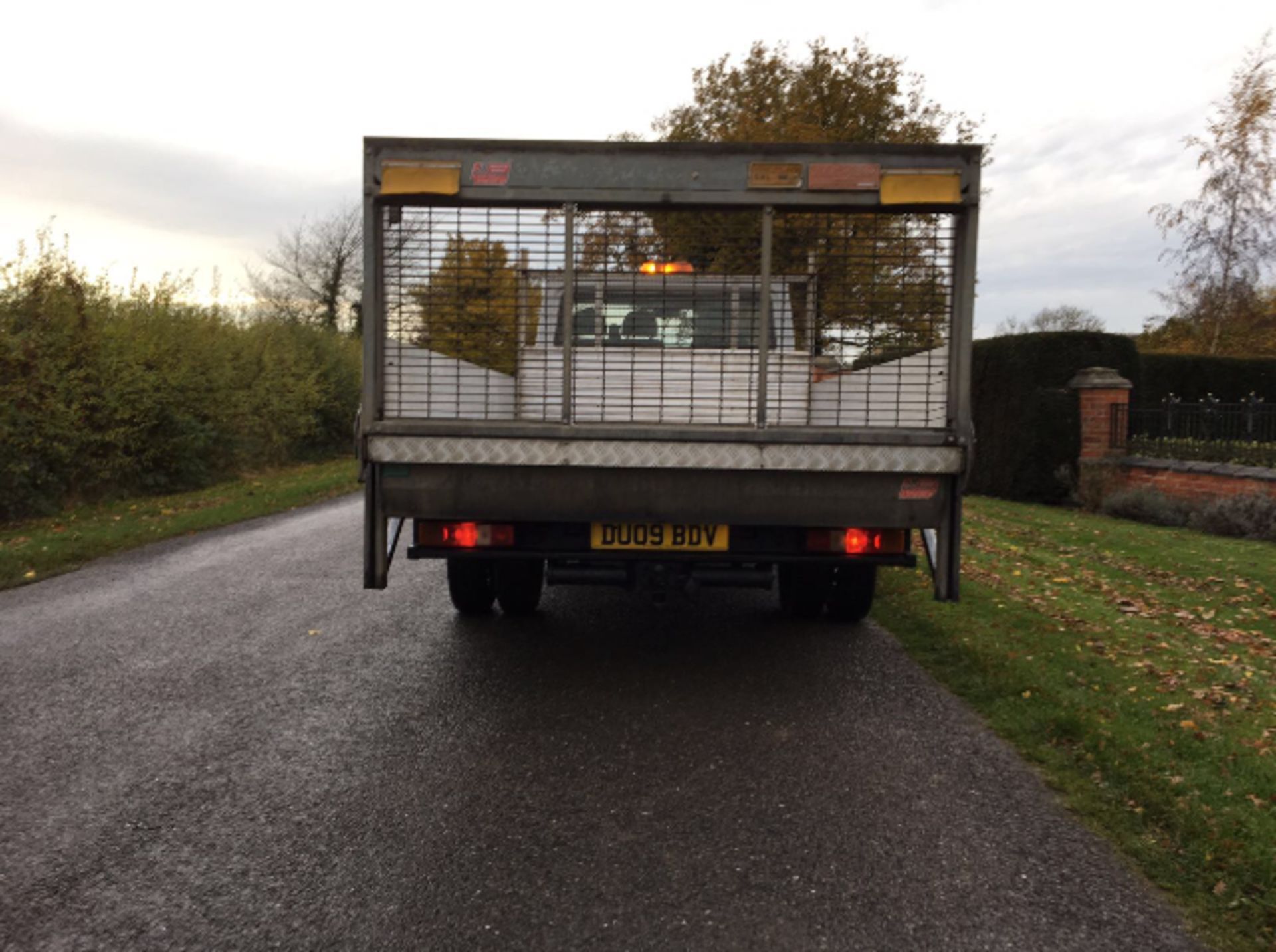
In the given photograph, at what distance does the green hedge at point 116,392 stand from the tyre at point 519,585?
28.6ft

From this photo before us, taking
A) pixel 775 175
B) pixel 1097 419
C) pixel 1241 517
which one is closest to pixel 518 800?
pixel 775 175

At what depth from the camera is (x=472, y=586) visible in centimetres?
594

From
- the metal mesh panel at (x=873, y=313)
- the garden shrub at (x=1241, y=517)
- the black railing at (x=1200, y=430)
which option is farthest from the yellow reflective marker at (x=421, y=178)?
the black railing at (x=1200, y=430)

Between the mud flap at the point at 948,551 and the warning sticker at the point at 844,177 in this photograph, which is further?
the mud flap at the point at 948,551

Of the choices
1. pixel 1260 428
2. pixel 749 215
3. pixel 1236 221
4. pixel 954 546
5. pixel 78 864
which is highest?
pixel 1236 221

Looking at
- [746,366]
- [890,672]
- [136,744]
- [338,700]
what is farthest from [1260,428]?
[136,744]

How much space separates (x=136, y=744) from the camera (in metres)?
3.86

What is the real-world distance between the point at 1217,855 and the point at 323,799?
308 centimetres

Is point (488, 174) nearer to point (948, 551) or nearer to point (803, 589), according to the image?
point (948, 551)

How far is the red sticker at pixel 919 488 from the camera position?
4.23 m

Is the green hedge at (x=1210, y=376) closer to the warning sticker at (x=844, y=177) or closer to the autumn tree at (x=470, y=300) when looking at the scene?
the warning sticker at (x=844, y=177)

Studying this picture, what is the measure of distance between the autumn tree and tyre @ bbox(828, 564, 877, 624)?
2.76m

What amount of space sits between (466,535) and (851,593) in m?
2.68

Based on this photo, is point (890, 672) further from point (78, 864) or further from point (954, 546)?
point (78, 864)
